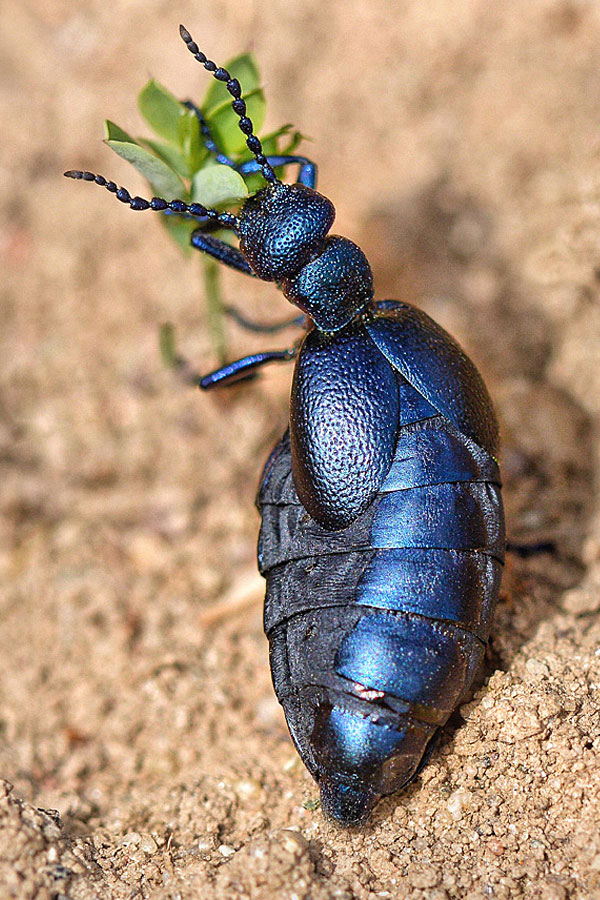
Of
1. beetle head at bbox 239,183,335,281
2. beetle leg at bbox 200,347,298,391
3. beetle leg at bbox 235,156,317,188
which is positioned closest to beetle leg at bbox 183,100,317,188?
beetle leg at bbox 235,156,317,188

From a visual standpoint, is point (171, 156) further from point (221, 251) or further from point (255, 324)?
point (255, 324)

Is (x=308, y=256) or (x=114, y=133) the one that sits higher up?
(x=114, y=133)

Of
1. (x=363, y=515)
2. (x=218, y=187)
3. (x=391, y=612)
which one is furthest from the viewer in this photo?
(x=218, y=187)

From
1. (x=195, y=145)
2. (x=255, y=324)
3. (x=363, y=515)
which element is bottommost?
(x=363, y=515)

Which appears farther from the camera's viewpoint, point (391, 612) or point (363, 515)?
point (363, 515)

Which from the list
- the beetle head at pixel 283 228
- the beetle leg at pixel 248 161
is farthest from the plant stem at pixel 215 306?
the beetle head at pixel 283 228

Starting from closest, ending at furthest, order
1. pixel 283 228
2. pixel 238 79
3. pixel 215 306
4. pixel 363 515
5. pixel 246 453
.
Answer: pixel 363 515
pixel 283 228
pixel 238 79
pixel 215 306
pixel 246 453

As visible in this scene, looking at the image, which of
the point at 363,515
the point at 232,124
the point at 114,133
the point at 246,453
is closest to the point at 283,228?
the point at 232,124
